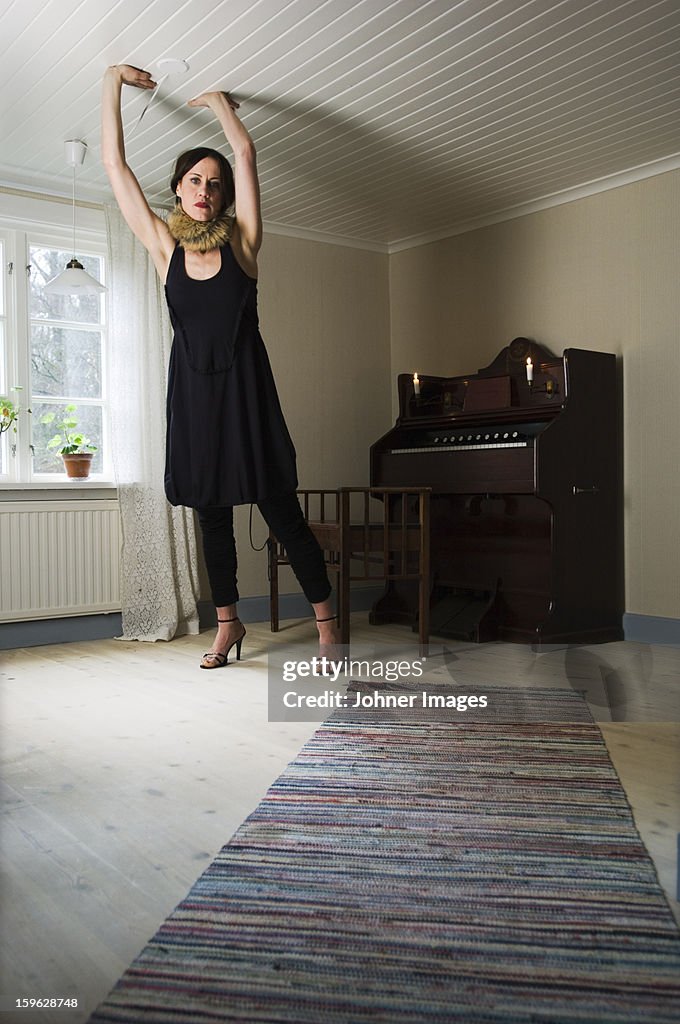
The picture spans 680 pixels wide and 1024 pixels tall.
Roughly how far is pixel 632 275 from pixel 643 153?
0.54 m

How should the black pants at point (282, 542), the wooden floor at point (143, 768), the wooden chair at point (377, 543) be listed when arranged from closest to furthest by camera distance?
the wooden floor at point (143, 768) → the black pants at point (282, 542) → the wooden chair at point (377, 543)

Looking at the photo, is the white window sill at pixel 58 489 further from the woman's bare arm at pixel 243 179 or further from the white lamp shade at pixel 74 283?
the woman's bare arm at pixel 243 179

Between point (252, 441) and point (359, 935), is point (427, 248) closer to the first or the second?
point (252, 441)

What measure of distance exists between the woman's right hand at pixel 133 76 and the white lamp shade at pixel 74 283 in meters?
0.95

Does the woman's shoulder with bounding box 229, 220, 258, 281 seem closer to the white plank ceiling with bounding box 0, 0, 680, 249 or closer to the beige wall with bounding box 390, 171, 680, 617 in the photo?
the white plank ceiling with bounding box 0, 0, 680, 249

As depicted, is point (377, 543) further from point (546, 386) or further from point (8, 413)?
point (8, 413)

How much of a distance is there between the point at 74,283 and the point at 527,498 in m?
2.28

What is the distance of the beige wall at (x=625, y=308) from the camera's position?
3971mm

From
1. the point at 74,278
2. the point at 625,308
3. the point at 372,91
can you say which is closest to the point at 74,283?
the point at 74,278

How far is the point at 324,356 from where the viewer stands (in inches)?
203

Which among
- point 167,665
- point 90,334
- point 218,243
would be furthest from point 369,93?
point 167,665

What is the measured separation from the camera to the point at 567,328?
14.4 ft

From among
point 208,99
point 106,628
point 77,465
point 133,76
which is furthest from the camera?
point 106,628

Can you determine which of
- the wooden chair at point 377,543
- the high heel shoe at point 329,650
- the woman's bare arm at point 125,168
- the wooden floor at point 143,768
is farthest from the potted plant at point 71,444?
the high heel shoe at point 329,650
